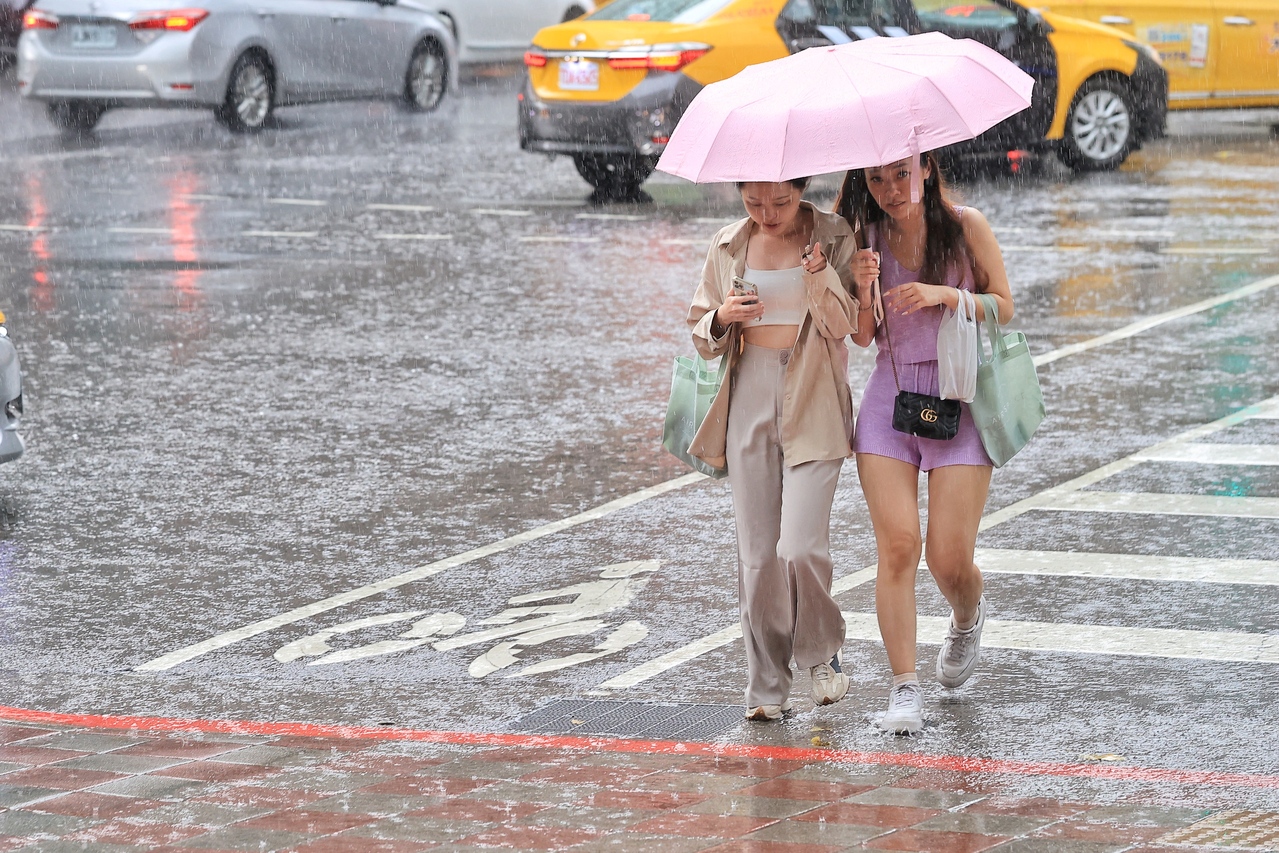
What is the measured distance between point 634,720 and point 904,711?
753 mm

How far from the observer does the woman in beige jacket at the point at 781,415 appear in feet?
17.9

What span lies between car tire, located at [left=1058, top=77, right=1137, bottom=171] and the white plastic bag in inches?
505

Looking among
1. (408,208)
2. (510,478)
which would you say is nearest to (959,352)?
(510,478)

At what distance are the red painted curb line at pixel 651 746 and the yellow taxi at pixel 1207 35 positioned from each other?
1470 cm

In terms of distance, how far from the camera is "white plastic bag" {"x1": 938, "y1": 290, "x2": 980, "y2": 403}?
537 cm

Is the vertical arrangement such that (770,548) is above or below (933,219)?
below

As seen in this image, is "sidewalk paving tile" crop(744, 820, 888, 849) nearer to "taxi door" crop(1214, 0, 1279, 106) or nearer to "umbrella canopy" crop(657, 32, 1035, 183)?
"umbrella canopy" crop(657, 32, 1035, 183)

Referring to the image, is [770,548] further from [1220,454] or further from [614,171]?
[614,171]

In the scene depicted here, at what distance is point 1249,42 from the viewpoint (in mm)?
18938

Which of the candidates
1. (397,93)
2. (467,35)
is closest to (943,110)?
(397,93)

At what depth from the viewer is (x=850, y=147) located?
203 inches

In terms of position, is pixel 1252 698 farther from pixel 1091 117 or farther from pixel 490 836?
pixel 1091 117

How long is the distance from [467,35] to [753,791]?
24.1 meters

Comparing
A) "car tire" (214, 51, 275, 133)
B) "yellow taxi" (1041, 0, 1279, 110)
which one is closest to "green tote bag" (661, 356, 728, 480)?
"yellow taxi" (1041, 0, 1279, 110)
